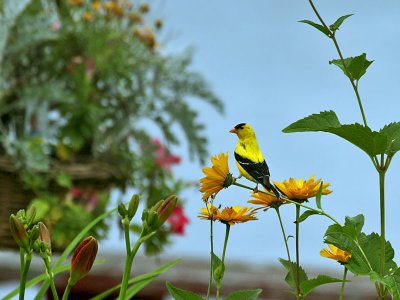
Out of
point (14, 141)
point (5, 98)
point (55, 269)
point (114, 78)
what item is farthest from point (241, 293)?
point (5, 98)

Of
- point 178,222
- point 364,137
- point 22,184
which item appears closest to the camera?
point 364,137

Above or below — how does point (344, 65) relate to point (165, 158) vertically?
below

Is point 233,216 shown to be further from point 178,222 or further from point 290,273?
point 178,222

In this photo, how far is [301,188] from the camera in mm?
396

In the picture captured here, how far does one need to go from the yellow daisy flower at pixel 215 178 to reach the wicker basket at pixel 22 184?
1.55m

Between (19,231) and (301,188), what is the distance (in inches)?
6.4

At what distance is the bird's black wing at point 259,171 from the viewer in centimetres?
41

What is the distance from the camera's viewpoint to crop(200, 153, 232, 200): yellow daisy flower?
0.39 meters

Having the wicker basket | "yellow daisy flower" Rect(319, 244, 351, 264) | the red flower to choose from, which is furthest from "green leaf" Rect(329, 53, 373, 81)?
the red flower

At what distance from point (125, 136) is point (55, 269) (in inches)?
68.0

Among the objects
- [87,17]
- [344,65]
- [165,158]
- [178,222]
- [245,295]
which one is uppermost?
[87,17]

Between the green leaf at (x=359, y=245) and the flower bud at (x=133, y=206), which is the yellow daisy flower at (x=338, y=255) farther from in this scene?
the flower bud at (x=133, y=206)

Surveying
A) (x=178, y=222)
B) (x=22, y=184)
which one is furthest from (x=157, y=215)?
(x=178, y=222)

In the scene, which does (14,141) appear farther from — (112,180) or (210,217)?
(210,217)
